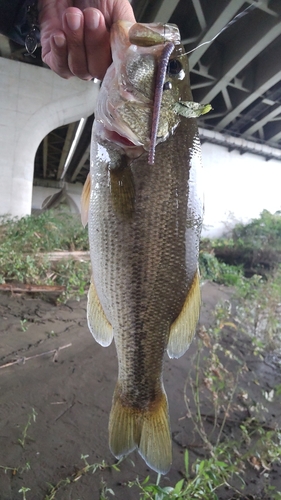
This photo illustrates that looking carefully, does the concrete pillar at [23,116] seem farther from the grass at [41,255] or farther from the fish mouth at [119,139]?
the fish mouth at [119,139]

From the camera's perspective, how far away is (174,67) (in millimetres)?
1204

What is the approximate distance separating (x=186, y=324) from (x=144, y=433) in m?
0.44

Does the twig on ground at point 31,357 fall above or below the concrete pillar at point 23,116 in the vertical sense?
below

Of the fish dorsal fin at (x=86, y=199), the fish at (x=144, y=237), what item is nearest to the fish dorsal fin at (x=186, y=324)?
the fish at (x=144, y=237)

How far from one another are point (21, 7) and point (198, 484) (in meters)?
2.57

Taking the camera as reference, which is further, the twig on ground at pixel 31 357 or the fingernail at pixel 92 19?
the twig on ground at pixel 31 357

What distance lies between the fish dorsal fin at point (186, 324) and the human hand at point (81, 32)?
0.88 m

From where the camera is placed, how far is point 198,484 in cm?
192

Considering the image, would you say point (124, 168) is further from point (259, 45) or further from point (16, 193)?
point (259, 45)

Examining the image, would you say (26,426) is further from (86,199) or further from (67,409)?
(86,199)

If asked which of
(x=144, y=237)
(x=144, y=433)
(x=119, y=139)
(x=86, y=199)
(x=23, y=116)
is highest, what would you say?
(x=23, y=116)

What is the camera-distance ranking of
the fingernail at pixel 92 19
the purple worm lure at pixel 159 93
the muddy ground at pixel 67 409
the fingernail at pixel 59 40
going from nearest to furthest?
1. the purple worm lure at pixel 159 93
2. the fingernail at pixel 92 19
3. the fingernail at pixel 59 40
4. the muddy ground at pixel 67 409

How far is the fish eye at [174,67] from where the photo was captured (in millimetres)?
1187

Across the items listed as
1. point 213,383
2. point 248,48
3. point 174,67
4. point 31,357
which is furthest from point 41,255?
point 248,48
